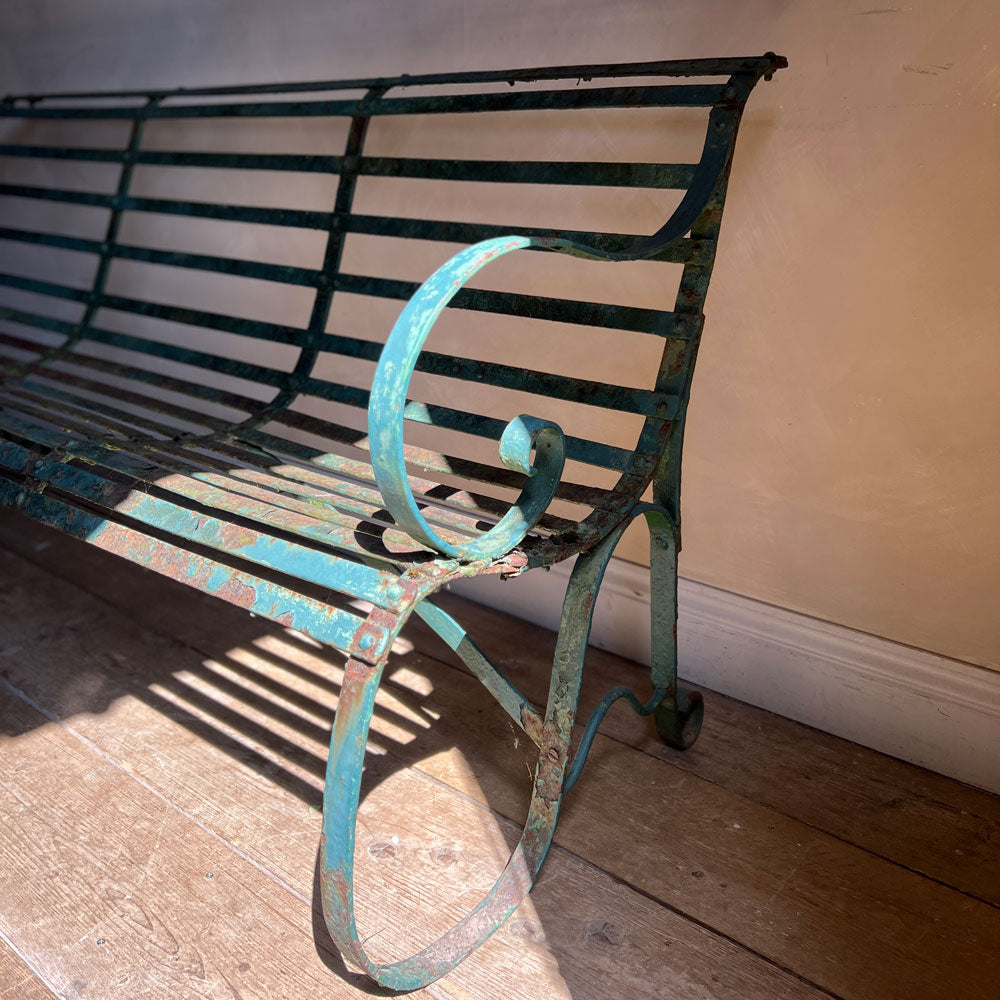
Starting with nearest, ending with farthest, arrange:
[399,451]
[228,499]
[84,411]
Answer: [399,451] → [228,499] → [84,411]

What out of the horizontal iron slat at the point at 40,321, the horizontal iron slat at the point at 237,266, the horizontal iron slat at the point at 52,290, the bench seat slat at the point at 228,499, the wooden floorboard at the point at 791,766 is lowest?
the wooden floorboard at the point at 791,766

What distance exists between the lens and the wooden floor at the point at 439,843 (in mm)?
1133

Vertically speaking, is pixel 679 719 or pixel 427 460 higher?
pixel 427 460

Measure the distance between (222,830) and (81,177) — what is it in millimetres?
2056

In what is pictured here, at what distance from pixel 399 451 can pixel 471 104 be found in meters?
0.93

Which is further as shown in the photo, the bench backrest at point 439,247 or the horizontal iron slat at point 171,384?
the horizontal iron slat at point 171,384

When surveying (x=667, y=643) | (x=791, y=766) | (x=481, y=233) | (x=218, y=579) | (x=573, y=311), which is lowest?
(x=791, y=766)

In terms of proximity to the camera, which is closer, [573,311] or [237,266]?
[573,311]

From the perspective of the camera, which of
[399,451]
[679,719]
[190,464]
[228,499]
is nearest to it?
[399,451]

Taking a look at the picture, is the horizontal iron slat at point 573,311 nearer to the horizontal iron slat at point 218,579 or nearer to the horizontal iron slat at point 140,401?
the horizontal iron slat at point 140,401

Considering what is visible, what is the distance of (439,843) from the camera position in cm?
134

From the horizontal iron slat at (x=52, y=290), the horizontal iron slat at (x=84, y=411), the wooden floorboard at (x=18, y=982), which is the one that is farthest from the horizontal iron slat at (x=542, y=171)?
the wooden floorboard at (x=18, y=982)

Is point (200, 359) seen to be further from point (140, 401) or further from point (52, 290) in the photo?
point (52, 290)

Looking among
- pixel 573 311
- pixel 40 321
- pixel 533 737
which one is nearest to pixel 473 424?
pixel 573 311
